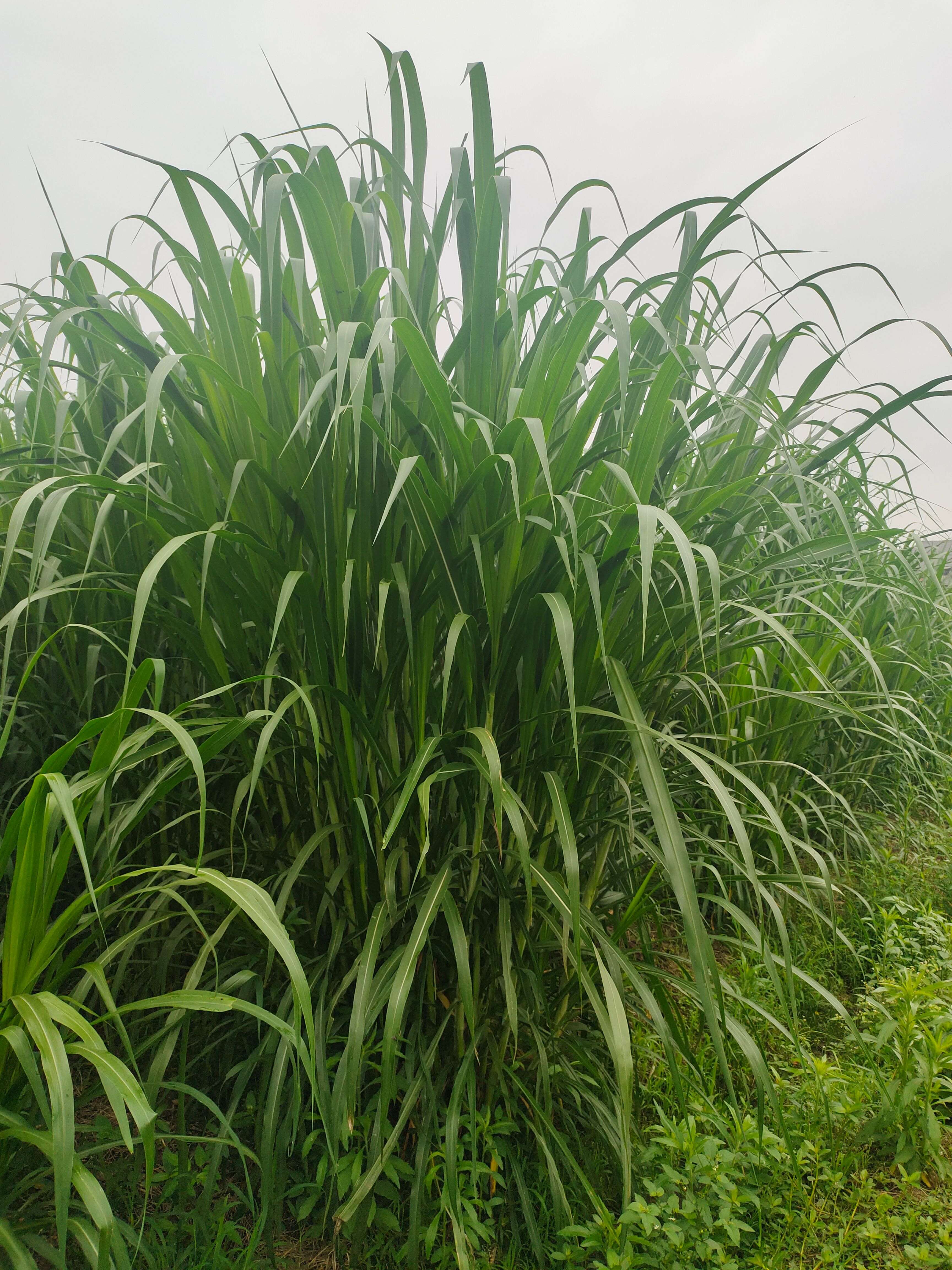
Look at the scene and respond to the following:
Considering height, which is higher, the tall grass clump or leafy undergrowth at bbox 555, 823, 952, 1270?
the tall grass clump

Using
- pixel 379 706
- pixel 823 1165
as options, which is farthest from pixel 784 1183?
pixel 379 706

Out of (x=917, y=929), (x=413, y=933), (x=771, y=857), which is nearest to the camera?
(x=413, y=933)

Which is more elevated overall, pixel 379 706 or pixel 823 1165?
pixel 379 706

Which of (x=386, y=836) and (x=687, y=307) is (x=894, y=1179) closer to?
(x=386, y=836)

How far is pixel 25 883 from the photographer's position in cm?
75

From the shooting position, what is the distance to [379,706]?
1014 mm

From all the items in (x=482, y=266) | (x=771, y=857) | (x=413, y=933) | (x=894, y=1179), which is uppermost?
(x=482, y=266)

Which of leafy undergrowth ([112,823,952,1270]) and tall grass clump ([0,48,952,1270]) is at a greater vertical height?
tall grass clump ([0,48,952,1270])

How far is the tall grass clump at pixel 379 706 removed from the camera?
2.79 ft

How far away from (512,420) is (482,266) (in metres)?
0.21

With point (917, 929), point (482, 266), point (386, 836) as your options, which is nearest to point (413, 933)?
point (386, 836)

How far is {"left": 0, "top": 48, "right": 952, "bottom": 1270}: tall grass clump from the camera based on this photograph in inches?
33.4

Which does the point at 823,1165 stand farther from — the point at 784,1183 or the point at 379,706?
the point at 379,706

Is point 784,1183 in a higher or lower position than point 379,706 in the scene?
lower
